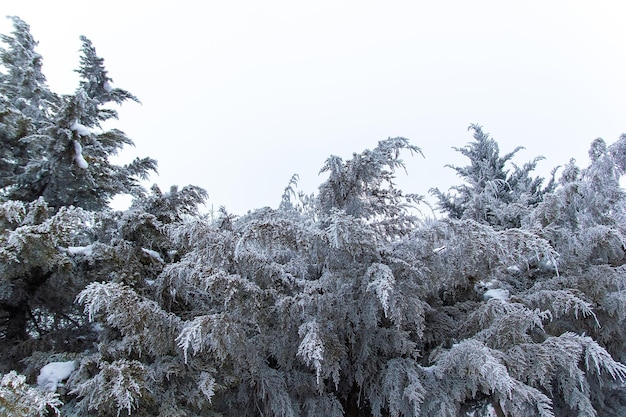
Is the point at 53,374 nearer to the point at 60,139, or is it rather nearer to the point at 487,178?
the point at 60,139

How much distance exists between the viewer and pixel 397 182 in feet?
10.1

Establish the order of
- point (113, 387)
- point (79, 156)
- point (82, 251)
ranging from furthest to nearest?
point (79, 156) < point (82, 251) < point (113, 387)

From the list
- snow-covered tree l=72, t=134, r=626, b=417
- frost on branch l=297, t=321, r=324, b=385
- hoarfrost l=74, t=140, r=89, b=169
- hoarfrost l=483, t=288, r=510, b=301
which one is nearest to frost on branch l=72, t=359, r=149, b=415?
snow-covered tree l=72, t=134, r=626, b=417

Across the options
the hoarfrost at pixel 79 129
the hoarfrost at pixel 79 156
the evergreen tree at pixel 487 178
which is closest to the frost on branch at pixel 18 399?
the hoarfrost at pixel 79 156

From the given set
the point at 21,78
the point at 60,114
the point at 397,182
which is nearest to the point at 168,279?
the point at 60,114

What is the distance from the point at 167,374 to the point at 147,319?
43 cm

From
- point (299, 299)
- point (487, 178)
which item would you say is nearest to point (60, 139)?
point (299, 299)

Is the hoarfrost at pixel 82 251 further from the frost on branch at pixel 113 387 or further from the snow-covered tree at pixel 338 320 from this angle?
the frost on branch at pixel 113 387

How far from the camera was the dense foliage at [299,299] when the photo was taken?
2.26 m

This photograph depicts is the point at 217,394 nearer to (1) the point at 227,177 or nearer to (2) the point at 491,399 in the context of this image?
(2) the point at 491,399

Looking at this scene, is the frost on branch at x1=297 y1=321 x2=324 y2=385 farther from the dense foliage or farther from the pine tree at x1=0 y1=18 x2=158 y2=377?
the pine tree at x1=0 y1=18 x2=158 y2=377

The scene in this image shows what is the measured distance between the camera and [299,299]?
2564 mm

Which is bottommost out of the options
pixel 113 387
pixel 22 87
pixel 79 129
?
pixel 113 387

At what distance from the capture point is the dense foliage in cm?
226
